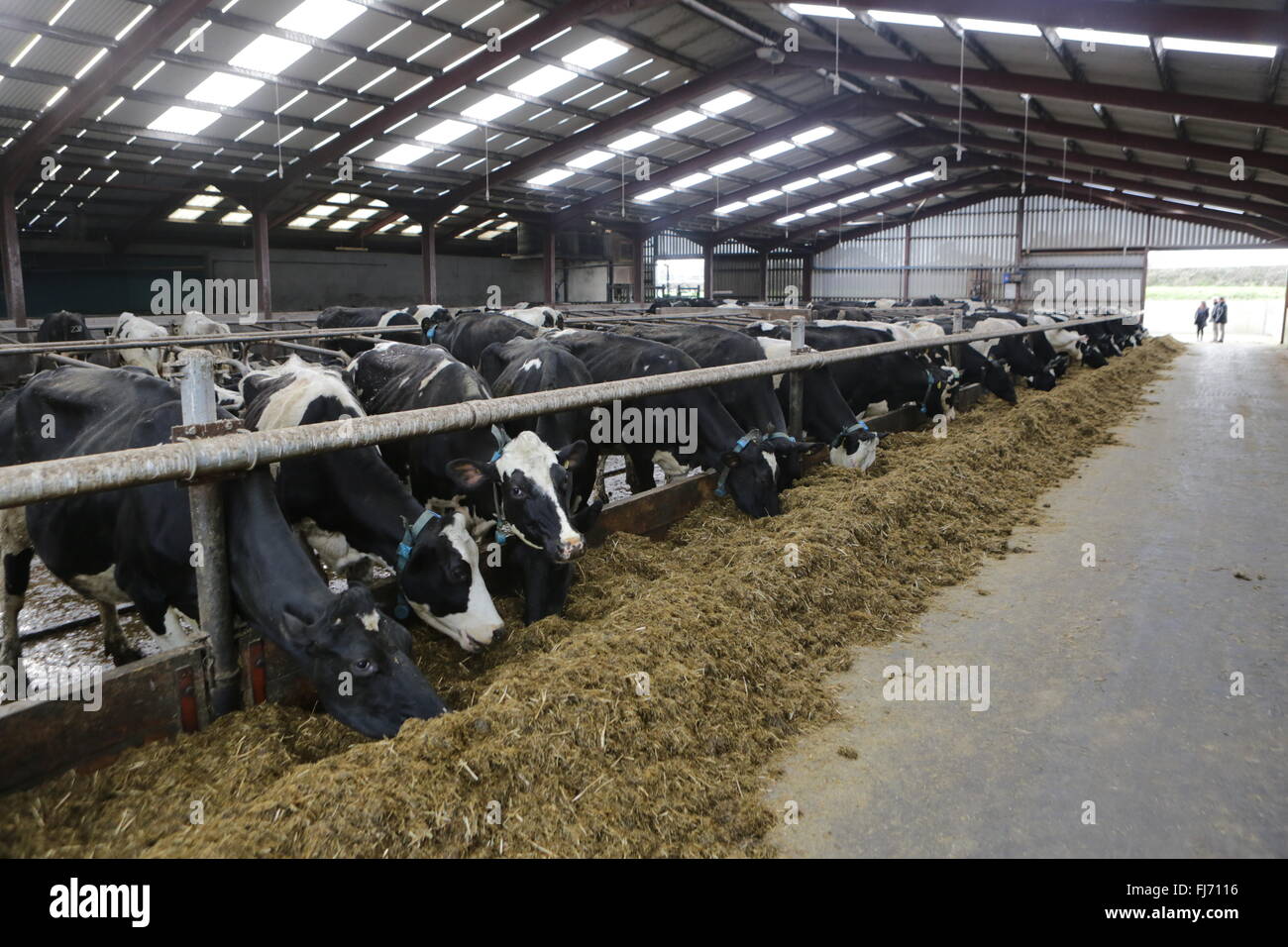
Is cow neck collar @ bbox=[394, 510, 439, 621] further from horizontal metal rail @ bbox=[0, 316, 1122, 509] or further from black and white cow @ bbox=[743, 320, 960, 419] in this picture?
black and white cow @ bbox=[743, 320, 960, 419]

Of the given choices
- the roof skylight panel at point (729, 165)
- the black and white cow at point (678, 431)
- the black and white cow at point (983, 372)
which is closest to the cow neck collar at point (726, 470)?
the black and white cow at point (678, 431)

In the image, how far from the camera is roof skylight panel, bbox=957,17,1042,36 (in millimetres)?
13555

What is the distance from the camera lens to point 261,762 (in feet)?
7.62

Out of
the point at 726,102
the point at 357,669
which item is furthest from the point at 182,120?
the point at 357,669

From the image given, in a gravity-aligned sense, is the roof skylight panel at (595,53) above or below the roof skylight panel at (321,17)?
above

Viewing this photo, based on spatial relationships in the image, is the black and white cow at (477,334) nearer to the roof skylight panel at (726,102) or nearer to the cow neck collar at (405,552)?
the cow neck collar at (405,552)

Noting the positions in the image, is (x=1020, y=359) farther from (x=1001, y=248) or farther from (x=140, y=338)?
(x=1001, y=248)

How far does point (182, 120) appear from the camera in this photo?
16.4m

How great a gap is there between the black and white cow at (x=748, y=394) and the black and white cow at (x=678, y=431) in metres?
0.14

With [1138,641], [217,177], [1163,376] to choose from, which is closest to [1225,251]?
[1163,376]

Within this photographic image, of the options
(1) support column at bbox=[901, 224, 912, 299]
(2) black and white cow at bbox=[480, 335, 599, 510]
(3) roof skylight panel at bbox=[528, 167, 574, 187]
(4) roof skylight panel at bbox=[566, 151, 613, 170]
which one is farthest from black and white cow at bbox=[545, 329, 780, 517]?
(1) support column at bbox=[901, 224, 912, 299]

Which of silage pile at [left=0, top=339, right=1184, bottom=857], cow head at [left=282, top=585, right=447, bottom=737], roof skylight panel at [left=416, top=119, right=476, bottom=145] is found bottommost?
silage pile at [left=0, top=339, right=1184, bottom=857]

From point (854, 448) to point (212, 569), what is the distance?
5.12 m

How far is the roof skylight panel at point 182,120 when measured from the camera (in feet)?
52.2
